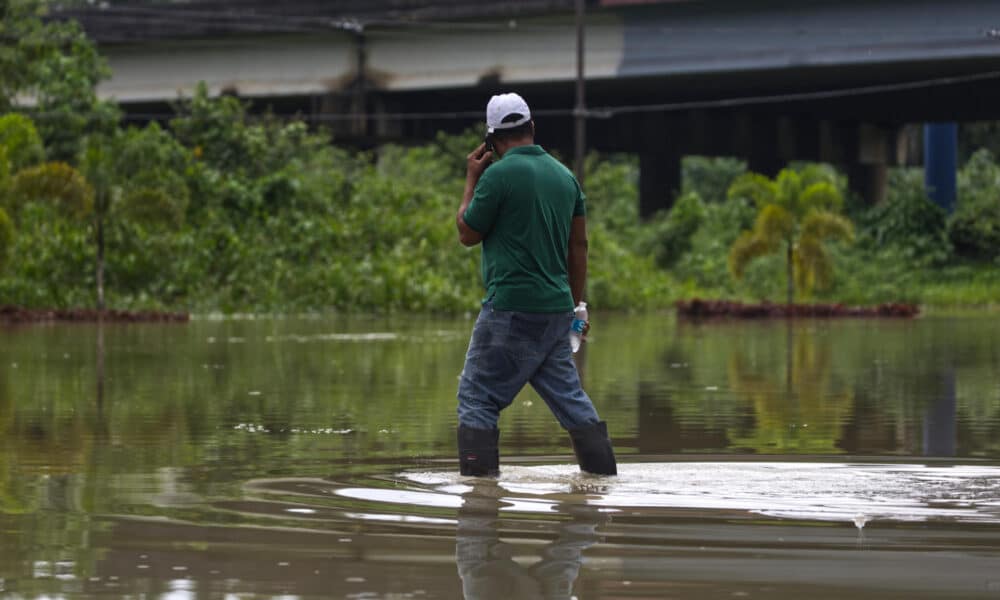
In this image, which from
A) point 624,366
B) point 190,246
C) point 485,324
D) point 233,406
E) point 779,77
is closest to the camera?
point 485,324

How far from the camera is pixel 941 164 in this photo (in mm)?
58562

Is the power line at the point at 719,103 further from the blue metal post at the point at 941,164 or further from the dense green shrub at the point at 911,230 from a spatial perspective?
the blue metal post at the point at 941,164

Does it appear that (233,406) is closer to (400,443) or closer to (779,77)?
(400,443)

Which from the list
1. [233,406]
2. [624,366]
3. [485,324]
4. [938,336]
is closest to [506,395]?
[485,324]

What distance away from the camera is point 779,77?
47750 mm

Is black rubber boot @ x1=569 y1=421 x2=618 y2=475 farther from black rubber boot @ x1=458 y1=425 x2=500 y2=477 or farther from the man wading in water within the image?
black rubber boot @ x1=458 y1=425 x2=500 y2=477

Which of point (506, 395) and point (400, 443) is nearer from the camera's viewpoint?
point (506, 395)

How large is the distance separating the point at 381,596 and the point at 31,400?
34.6ft

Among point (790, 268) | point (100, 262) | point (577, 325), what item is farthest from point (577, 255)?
point (790, 268)

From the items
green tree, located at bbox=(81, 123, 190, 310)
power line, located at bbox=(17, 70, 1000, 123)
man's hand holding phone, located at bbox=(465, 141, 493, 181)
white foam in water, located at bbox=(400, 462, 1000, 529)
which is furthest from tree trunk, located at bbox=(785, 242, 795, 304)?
man's hand holding phone, located at bbox=(465, 141, 493, 181)

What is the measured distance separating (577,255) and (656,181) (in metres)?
52.7

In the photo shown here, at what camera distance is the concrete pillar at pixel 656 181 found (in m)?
62.0

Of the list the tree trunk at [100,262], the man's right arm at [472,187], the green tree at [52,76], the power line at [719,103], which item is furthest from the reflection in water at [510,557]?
the green tree at [52,76]

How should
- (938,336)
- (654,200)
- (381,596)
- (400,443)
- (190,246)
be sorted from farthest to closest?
(654,200) < (190,246) < (938,336) < (400,443) < (381,596)
